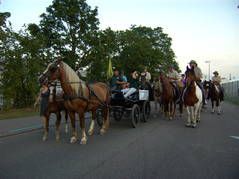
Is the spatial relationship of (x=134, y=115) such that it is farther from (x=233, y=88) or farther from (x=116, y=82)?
(x=233, y=88)

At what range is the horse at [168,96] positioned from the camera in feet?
49.5

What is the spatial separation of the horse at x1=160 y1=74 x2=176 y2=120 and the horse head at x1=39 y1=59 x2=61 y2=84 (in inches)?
282

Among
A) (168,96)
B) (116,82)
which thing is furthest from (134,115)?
(168,96)

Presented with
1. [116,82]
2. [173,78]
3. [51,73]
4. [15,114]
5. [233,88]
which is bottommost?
[15,114]

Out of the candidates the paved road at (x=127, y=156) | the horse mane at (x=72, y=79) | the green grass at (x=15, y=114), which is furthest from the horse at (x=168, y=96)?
the green grass at (x=15, y=114)

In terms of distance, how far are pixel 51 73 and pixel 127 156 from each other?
316 cm

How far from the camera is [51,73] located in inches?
352

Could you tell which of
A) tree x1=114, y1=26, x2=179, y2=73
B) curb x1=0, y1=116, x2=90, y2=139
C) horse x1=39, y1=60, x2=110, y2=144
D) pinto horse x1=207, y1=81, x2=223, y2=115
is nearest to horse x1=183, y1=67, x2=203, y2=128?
horse x1=39, y1=60, x2=110, y2=144

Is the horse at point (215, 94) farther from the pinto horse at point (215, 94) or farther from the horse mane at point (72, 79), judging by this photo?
the horse mane at point (72, 79)

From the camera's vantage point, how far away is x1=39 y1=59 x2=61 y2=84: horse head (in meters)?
8.88

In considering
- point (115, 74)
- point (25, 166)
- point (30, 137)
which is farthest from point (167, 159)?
point (115, 74)

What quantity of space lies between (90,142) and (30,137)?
7.81 ft

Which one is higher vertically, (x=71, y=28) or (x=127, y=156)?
(x=71, y=28)

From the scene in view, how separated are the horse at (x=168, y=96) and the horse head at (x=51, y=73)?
716 cm
